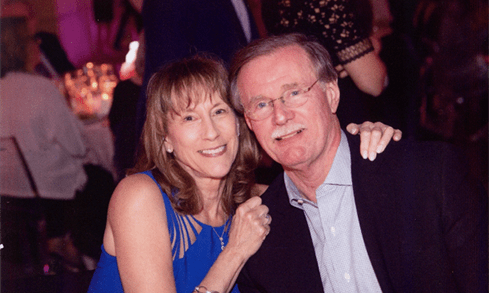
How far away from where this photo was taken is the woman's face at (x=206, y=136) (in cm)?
189

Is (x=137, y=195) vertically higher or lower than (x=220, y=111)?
lower

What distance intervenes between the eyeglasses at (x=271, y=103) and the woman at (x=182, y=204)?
8.7 inches

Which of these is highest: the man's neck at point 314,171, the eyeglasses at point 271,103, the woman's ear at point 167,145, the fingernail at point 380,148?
the eyeglasses at point 271,103

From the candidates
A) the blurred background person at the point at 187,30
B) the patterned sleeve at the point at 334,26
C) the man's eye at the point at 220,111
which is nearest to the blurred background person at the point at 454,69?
the patterned sleeve at the point at 334,26

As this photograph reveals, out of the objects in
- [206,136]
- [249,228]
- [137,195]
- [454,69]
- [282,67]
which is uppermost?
[282,67]

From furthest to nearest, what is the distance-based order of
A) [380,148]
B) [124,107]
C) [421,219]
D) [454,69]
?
[454,69] → [124,107] → [380,148] → [421,219]

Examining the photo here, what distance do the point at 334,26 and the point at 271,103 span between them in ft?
2.16

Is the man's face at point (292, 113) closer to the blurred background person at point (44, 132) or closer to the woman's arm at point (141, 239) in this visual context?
the woman's arm at point (141, 239)

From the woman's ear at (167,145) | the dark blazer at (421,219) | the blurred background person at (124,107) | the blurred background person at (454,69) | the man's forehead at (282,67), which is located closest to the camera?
the dark blazer at (421,219)

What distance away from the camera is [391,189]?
1.54m

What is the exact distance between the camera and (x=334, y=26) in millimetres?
2102

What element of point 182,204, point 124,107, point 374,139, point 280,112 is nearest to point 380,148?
point 374,139

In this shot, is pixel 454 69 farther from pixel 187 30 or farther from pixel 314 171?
pixel 314 171

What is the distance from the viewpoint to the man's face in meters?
1.68
